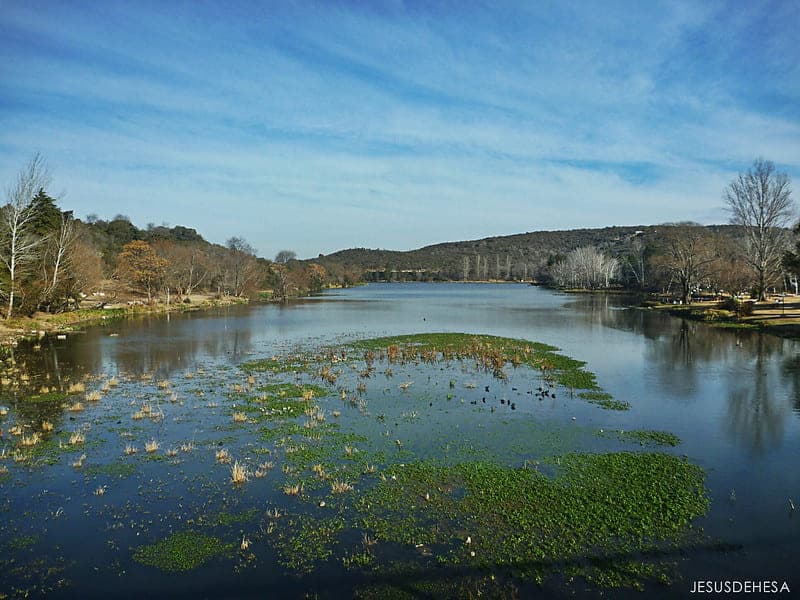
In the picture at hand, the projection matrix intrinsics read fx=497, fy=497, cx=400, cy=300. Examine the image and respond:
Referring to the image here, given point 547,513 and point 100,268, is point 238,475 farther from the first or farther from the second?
point 100,268

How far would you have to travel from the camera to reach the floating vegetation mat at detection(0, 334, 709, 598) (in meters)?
7.27

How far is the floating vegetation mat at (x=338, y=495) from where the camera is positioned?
727 centimetres

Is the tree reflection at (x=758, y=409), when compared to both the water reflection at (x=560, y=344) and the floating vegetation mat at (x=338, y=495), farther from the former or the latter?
the floating vegetation mat at (x=338, y=495)

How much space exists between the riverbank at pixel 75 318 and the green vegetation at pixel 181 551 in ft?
93.1

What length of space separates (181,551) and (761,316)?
45.4m

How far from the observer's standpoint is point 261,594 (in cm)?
684

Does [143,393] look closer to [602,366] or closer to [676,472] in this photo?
[676,472]

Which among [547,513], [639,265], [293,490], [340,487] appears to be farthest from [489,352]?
[639,265]

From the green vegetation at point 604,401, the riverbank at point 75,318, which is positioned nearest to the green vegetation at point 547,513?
the green vegetation at point 604,401

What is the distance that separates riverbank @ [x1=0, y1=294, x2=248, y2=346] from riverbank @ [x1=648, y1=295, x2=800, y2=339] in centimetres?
4941

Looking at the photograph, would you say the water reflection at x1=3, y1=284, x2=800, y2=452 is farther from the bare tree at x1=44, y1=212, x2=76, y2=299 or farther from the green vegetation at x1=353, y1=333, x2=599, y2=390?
the bare tree at x1=44, y1=212, x2=76, y2=299

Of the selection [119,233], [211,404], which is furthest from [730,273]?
[119,233]

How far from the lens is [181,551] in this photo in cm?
784

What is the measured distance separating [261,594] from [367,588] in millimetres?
1456
